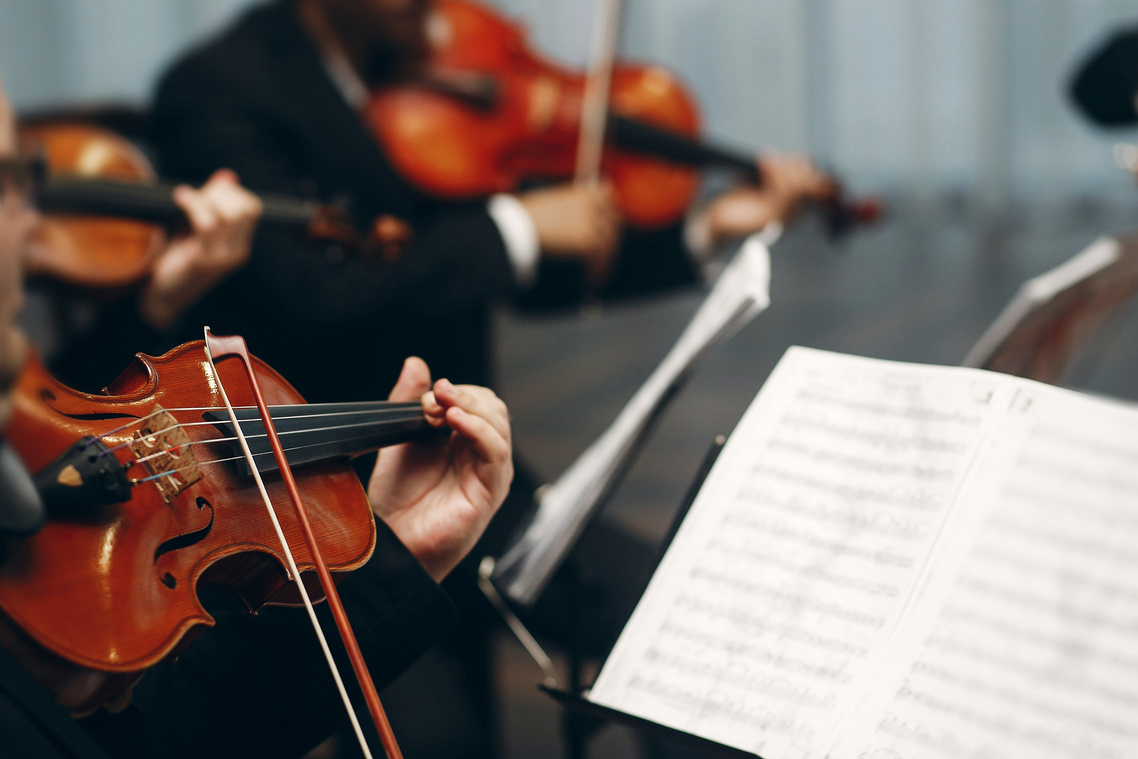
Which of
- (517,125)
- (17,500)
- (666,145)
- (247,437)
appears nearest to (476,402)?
(247,437)

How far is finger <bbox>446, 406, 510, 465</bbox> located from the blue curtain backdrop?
6.36 ft

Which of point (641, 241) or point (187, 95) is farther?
point (641, 241)

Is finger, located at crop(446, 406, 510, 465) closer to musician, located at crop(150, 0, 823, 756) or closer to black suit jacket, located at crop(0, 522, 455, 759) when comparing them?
black suit jacket, located at crop(0, 522, 455, 759)

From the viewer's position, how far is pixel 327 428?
0.43 meters

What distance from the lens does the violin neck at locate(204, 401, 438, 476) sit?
393mm

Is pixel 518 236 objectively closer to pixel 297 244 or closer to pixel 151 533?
pixel 297 244

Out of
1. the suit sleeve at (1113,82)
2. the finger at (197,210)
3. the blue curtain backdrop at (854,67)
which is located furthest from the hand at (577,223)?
the blue curtain backdrop at (854,67)

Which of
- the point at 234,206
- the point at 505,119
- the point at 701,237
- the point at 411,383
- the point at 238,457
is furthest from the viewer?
the point at 701,237

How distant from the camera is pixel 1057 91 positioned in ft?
6.87

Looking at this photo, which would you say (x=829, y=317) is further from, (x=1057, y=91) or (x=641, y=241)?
(x=641, y=241)

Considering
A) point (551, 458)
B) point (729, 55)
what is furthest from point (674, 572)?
point (729, 55)

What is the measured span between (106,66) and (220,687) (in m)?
2.15

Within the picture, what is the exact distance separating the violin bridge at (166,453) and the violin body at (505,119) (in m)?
0.79

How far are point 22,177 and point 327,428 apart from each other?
180mm
